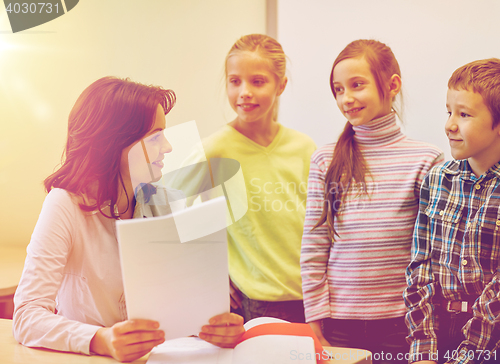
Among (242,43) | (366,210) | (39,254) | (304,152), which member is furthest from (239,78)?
(39,254)

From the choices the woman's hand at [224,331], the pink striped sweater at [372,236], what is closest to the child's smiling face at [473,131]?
the pink striped sweater at [372,236]

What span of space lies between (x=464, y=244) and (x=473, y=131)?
17 centimetres

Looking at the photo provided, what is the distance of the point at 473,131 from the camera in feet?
2.06

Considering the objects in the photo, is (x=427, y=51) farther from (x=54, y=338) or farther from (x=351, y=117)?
(x=54, y=338)

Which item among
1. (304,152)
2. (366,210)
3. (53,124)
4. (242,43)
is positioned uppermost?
(242,43)

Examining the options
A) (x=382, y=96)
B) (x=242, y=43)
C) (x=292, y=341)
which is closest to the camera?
(x=292, y=341)

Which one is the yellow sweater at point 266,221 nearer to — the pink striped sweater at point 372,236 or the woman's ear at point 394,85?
the pink striped sweater at point 372,236

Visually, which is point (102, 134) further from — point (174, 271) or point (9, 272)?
point (9, 272)

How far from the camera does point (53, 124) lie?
2.92ft

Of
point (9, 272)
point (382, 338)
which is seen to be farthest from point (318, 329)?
point (9, 272)

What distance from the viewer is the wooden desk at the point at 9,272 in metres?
0.92

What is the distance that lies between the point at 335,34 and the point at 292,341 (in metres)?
0.67

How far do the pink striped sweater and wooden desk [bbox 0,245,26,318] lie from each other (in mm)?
653

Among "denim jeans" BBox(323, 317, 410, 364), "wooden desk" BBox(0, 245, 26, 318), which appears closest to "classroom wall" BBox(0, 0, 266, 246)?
"wooden desk" BBox(0, 245, 26, 318)
